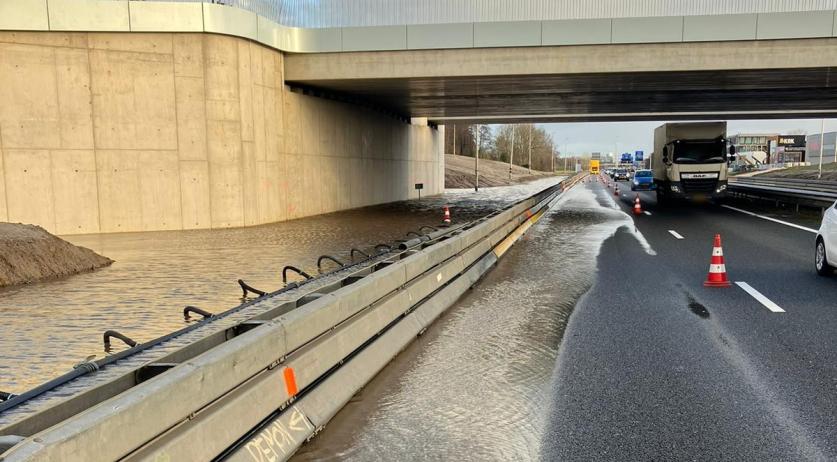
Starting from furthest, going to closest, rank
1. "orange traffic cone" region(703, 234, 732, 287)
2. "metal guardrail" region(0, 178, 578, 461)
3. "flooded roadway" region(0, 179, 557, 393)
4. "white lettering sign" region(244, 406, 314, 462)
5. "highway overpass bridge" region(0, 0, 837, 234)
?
"highway overpass bridge" region(0, 0, 837, 234)
"orange traffic cone" region(703, 234, 732, 287)
"flooded roadway" region(0, 179, 557, 393)
"white lettering sign" region(244, 406, 314, 462)
"metal guardrail" region(0, 178, 578, 461)

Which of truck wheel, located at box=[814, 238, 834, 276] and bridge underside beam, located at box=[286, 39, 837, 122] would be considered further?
bridge underside beam, located at box=[286, 39, 837, 122]

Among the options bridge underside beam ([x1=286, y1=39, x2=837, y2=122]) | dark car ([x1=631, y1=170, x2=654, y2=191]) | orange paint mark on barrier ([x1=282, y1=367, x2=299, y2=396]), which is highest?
bridge underside beam ([x1=286, y1=39, x2=837, y2=122])

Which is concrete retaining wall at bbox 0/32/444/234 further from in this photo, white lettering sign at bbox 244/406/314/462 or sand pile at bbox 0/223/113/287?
white lettering sign at bbox 244/406/314/462

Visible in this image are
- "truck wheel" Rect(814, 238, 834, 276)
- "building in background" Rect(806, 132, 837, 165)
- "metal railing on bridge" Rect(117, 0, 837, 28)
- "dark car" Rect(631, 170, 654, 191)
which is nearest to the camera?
"truck wheel" Rect(814, 238, 834, 276)

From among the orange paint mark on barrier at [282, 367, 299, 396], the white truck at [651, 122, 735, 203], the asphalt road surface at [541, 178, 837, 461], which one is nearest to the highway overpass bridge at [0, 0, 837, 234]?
the white truck at [651, 122, 735, 203]

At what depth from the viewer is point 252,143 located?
19.7 metres

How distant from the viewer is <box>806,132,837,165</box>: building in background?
107850 mm

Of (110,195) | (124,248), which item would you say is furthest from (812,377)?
(110,195)

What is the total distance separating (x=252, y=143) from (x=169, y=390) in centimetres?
1748

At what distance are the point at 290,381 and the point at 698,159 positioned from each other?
26.7 metres

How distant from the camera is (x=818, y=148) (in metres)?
107

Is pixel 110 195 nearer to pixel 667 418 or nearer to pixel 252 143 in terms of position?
pixel 252 143

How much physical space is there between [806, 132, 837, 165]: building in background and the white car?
368 feet

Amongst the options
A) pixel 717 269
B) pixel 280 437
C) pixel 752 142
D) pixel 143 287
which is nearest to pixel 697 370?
A: pixel 280 437
